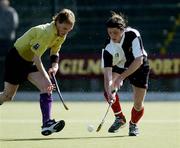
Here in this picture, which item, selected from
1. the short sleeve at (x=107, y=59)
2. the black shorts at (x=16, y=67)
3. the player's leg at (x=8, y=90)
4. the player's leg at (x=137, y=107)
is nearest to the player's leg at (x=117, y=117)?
the player's leg at (x=137, y=107)

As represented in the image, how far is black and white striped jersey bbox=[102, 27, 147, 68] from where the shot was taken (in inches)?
318

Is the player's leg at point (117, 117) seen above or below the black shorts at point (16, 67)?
below

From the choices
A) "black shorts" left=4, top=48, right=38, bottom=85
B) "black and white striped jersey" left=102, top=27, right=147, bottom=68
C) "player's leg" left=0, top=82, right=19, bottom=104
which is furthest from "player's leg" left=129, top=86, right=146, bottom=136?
"player's leg" left=0, top=82, right=19, bottom=104

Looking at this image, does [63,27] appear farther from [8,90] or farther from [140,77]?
[8,90]

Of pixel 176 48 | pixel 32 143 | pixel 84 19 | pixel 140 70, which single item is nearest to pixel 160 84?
pixel 176 48

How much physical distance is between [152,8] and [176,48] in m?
0.85

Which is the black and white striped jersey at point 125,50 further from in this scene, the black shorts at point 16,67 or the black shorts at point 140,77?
the black shorts at point 16,67

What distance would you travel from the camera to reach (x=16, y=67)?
327 inches

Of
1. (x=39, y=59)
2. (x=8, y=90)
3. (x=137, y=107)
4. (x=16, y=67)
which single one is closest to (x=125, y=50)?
(x=137, y=107)

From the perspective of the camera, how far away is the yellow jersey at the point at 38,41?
7812mm

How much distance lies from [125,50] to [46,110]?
3.37 ft

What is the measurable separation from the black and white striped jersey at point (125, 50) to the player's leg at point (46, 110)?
2.16 ft

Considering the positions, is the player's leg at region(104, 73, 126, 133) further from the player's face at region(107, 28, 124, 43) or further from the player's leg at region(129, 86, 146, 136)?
the player's face at region(107, 28, 124, 43)

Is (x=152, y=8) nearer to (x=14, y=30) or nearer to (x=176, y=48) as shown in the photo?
(x=176, y=48)
